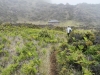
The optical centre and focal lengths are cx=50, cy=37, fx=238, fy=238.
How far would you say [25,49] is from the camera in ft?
58.5

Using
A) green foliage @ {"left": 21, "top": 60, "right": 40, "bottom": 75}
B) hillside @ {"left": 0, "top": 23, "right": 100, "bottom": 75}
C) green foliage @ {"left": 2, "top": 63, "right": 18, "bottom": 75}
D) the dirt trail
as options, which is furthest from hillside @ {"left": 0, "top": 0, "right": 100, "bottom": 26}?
green foliage @ {"left": 21, "top": 60, "right": 40, "bottom": 75}

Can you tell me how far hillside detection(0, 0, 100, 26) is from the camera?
63.6 m

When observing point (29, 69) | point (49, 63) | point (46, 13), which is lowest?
point (49, 63)

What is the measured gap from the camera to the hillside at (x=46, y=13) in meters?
63.6

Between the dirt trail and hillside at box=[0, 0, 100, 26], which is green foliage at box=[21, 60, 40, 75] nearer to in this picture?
the dirt trail

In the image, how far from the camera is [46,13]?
231 ft

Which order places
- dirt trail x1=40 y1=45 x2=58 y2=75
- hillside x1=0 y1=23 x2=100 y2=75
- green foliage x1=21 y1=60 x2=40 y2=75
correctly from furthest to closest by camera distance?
dirt trail x1=40 y1=45 x2=58 y2=75 → green foliage x1=21 y1=60 x2=40 y2=75 → hillside x1=0 y1=23 x2=100 y2=75

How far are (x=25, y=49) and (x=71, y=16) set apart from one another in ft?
166

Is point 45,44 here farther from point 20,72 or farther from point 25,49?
point 20,72

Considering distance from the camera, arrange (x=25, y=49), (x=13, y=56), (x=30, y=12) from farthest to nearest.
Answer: (x=30, y=12) < (x=25, y=49) < (x=13, y=56)

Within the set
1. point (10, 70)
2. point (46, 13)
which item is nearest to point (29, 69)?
point (10, 70)

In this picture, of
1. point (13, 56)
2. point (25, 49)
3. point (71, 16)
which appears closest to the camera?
point (13, 56)

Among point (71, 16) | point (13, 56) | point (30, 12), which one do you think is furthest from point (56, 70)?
point (30, 12)

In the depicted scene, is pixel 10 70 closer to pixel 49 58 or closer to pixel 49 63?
pixel 49 63
